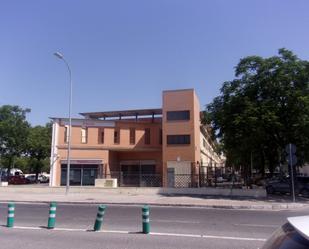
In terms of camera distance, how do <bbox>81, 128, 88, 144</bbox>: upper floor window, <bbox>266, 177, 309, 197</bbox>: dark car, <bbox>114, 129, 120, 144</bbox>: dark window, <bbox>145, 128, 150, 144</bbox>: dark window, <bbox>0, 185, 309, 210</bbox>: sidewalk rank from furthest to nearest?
1. <bbox>145, 128, 150, 144</bbox>: dark window
2. <bbox>114, 129, 120, 144</bbox>: dark window
3. <bbox>81, 128, 88, 144</bbox>: upper floor window
4. <bbox>266, 177, 309, 197</bbox>: dark car
5. <bbox>0, 185, 309, 210</bbox>: sidewalk

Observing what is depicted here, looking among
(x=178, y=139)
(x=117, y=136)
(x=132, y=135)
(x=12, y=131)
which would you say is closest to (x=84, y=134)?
(x=117, y=136)

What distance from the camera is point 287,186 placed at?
29688 millimetres

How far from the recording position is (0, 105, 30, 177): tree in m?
50.9

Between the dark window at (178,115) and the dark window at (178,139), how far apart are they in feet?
6.62

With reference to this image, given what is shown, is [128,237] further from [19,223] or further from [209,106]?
[209,106]

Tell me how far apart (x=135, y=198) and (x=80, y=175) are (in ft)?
59.0

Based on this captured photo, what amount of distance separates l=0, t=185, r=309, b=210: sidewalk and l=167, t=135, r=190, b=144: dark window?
11.5 meters

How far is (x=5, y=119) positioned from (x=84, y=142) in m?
15.5

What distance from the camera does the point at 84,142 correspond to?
142 ft

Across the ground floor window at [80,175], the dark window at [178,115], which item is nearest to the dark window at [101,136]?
the ground floor window at [80,175]

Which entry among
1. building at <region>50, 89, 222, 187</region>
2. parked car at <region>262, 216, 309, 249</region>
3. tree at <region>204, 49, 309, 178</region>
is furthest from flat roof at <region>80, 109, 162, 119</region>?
parked car at <region>262, 216, 309, 249</region>

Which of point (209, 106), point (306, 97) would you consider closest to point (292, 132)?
point (306, 97)

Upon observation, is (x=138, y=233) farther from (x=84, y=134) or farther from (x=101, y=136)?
(x=101, y=136)

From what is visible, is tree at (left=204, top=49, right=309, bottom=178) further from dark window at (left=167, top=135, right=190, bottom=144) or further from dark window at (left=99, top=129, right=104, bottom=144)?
dark window at (left=99, top=129, right=104, bottom=144)
